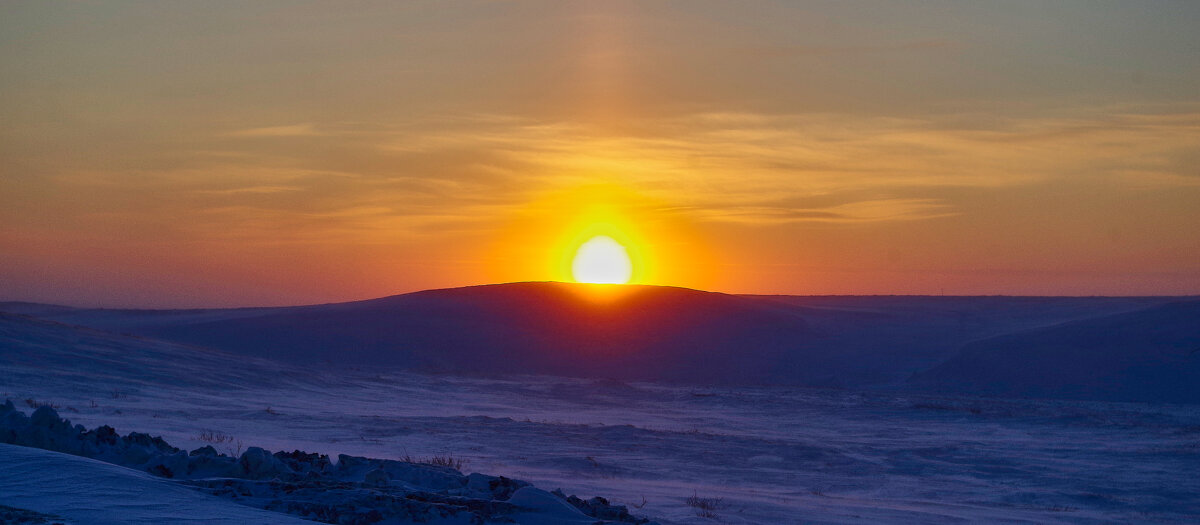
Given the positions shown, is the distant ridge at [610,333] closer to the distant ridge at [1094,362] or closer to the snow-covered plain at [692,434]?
the distant ridge at [1094,362]

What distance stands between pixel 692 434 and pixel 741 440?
2.89ft

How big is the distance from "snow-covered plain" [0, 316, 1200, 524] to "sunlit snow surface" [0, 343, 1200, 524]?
0.05 meters

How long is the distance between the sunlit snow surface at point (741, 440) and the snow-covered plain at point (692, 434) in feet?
0.17

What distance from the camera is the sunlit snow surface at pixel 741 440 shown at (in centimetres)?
1140

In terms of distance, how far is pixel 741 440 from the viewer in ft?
54.7

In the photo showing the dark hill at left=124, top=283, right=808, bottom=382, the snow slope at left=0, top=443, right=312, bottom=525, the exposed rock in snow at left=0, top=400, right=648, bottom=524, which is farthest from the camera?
the dark hill at left=124, top=283, right=808, bottom=382

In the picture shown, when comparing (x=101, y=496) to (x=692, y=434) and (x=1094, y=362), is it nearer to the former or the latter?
(x=692, y=434)

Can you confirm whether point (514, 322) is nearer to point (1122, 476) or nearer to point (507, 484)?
point (1122, 476)

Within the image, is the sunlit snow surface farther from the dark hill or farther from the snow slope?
the dark hill

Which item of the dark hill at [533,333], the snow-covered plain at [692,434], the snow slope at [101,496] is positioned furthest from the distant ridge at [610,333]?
the snow slope at [101,496]

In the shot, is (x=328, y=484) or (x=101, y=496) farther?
(x=328, y=484)

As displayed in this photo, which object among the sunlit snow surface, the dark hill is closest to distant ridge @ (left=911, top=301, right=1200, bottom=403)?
the sunlit snow surface

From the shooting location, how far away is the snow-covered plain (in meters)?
11.4

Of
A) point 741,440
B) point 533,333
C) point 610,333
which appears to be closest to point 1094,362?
point 610,333
